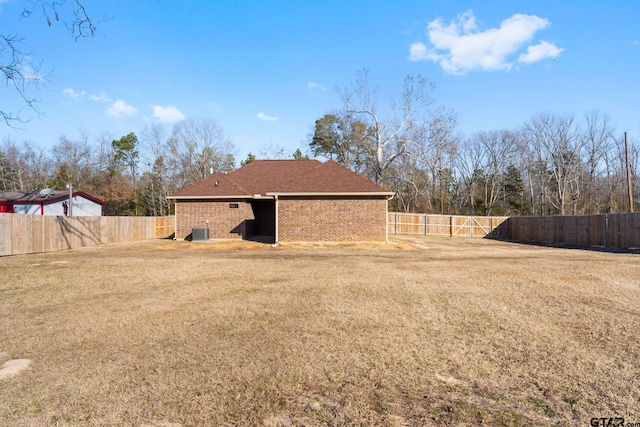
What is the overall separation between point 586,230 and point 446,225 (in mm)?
10223

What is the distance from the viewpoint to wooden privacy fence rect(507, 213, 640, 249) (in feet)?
59.7

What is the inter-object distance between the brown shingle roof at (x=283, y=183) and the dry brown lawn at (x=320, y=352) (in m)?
10.7

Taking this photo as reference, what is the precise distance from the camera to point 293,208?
1897cm

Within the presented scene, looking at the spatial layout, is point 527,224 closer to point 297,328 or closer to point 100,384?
point 297,328

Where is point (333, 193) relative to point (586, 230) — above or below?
above

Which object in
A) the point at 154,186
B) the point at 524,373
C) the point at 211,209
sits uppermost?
the point at 154,186

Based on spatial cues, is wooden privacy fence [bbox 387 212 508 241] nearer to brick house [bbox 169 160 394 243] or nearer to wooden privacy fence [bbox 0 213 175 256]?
brick house [bbox 169 160 394 243]

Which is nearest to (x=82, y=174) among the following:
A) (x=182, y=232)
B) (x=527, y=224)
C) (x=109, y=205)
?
(x=109, y=205)

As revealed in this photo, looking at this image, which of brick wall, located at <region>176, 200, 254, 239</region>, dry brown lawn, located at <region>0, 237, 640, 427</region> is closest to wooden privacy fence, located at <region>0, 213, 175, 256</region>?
brick wall, located at <region>176, 200, 254, 239</region>

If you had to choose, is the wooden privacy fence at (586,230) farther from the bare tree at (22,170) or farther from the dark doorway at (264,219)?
the bare tree at (22,170)

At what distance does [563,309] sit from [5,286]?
36.4ft

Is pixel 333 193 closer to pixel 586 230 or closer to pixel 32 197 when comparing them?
pixel 586 230

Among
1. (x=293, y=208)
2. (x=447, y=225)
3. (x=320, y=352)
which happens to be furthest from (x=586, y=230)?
(x=320, y=352)

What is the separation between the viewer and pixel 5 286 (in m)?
8.17
